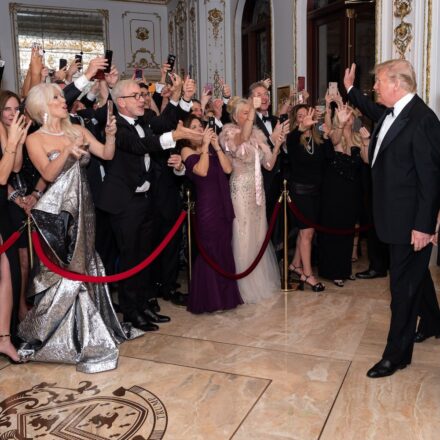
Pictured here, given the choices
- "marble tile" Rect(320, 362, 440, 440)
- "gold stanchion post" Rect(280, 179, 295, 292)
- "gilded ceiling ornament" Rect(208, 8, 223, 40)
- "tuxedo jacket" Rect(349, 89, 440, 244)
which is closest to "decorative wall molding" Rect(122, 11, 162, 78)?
"gilded ceiling ornament" Rect(208, 8, 223, 40)

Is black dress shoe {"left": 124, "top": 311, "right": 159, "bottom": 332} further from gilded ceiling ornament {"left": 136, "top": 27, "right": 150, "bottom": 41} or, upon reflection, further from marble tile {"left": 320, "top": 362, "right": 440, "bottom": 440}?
gilded ceiling ornament {"left": 136, "top": 27, "right": 150, "bottom": 41}

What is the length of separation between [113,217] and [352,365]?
196 cm

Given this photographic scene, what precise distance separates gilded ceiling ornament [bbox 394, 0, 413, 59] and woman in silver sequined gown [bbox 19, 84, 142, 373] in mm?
3707

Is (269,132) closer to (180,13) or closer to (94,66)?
(94,66)

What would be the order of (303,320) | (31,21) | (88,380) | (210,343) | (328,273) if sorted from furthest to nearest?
(31,21)
(328,273)
(303,320)
(210,343)
(88,380)

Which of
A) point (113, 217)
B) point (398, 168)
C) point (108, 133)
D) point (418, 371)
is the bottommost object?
point (418, 371)

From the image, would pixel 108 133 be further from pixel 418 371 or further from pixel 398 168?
pixel 418 371

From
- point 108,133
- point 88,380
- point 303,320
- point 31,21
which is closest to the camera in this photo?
point 88,380

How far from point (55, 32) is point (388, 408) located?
11.0 m

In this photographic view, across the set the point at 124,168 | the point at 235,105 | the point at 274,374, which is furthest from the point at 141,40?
the point at 274,374

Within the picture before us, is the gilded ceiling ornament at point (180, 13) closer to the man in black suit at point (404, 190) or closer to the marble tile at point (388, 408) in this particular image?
the man in black suit at point (404, 190)

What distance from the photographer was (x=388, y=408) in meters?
2.96

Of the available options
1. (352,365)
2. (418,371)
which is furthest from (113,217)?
(418,371)

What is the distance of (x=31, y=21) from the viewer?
449 inches
